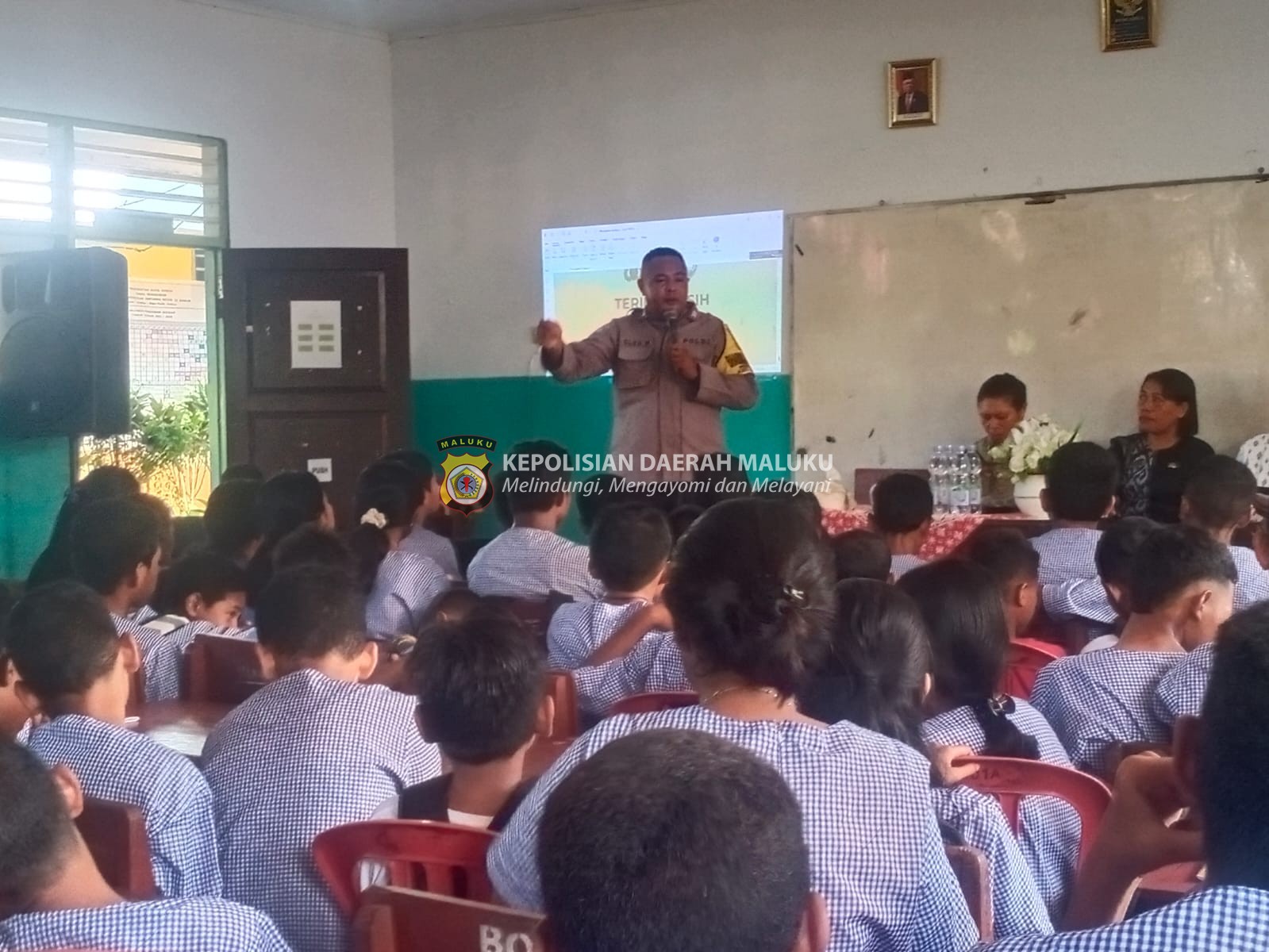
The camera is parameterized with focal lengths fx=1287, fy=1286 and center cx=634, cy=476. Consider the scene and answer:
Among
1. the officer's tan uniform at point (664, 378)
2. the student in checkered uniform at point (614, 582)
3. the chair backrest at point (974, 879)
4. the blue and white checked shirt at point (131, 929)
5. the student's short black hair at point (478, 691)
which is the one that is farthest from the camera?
the officer's tan uniform at point (664, 378)

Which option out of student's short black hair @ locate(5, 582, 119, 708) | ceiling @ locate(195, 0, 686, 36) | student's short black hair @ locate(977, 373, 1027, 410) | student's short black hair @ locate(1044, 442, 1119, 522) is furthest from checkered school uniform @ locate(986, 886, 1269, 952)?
ceiling @ locate(195, 0, 686, 36)

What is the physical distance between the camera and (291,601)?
2.23 metres

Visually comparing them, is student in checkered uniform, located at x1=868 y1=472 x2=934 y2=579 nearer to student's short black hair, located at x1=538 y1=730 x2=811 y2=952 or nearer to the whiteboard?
the whiteboard

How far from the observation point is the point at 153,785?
177cm

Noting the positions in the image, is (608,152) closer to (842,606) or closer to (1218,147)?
(1218,147)

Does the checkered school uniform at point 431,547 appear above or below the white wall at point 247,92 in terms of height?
below

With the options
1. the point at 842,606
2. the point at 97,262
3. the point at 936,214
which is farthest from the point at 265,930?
the point at 936,214

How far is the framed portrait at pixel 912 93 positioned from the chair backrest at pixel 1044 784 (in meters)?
4.43

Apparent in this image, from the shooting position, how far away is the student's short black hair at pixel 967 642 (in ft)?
6.44

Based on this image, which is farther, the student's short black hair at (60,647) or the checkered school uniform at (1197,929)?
the student's short black hair at (60,647)

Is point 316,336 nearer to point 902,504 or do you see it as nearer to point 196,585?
point 196,585

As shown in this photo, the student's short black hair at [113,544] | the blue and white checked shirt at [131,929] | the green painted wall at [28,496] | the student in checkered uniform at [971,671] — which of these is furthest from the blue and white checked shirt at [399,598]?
the green painted wall at [28,496]

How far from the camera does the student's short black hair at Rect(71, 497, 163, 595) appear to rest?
2.96 metres

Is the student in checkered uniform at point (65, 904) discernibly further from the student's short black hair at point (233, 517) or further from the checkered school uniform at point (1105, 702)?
the student's short black hair at point (233, 517)
